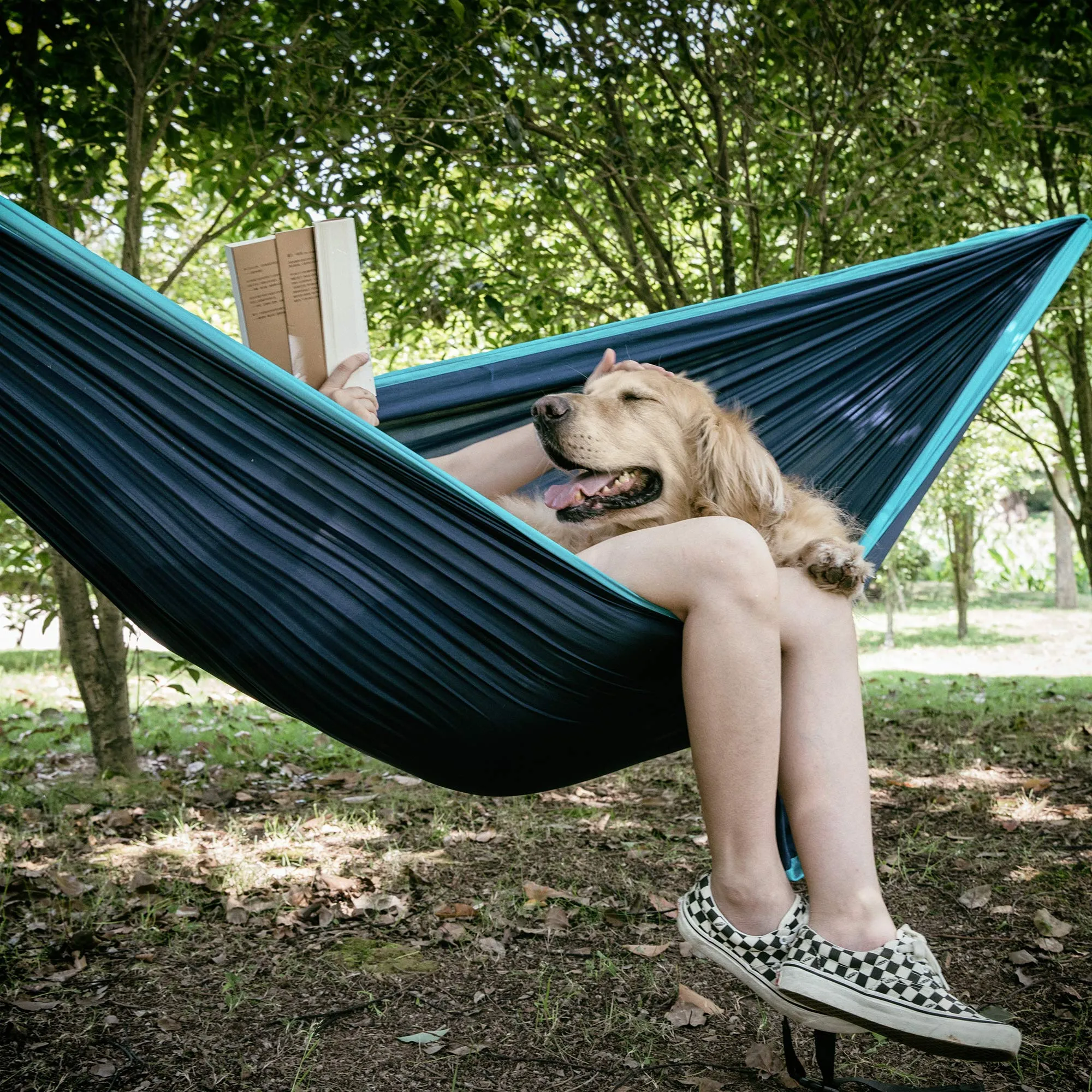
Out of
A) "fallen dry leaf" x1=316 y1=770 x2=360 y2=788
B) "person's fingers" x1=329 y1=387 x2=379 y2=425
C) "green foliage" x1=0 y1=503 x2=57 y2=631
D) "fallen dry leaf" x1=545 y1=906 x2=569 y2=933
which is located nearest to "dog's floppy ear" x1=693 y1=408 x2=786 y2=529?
"person's fingers" x1=329 y1=387 x2=379 y2=425

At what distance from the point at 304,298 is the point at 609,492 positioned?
623 mm

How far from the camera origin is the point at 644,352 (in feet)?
6.67

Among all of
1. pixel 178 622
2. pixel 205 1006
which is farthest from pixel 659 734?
pixel 205 1006

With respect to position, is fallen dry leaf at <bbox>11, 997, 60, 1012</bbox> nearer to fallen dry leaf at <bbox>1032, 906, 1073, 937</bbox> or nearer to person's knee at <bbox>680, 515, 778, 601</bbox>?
person's knee at <bbox>680, 515, 778, 601</bbox>

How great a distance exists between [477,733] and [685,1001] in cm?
76

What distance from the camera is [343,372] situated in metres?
1.53

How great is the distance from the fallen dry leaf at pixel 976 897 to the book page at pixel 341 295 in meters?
1.70

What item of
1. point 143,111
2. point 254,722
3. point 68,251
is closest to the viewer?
point 68,251

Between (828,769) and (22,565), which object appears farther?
(22,565)

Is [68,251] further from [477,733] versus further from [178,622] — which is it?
[477,733]

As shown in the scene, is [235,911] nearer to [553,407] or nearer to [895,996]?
[553,407]

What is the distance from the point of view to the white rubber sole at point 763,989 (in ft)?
3.96

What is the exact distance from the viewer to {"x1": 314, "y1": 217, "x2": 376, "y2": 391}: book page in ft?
4.67

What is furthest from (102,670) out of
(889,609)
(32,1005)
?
(889,609)
